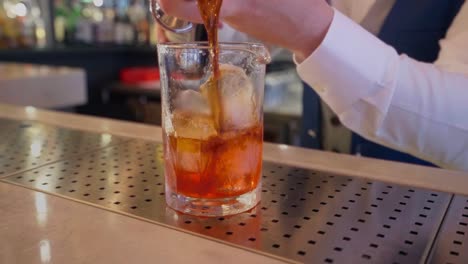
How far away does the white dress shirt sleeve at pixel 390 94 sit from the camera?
66cm

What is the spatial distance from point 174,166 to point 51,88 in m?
1.67

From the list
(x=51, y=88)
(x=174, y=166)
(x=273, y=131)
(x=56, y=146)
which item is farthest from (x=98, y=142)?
(x=273, y=131)

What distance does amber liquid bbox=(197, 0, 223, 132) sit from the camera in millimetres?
480

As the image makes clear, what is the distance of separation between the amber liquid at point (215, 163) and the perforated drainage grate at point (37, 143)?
28 cm

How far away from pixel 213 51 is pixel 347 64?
250 millimetres

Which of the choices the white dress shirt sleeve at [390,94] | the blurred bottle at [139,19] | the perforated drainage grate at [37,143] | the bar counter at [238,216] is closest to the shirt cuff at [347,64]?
the white dress shirt sleeve at [390,94]

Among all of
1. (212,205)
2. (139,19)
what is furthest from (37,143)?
(139,19)

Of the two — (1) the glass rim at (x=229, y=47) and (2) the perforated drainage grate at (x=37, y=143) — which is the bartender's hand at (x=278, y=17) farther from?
(2) the perforated drainage grate at (x=37, y=143)

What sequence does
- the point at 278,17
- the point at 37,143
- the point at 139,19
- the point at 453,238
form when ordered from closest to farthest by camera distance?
the point at 453,238
the point at 278,17
the point at 37,143
the point at 139,19

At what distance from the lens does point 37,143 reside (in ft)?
2.70

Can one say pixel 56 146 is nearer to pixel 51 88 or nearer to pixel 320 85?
pixel 320 85

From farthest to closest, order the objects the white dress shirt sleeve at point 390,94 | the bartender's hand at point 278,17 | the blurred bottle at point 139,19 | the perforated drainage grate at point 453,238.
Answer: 1. the blurred bottle at point 139,19
2. the white dress shirt sleeve at point 390,94
3. the bartender's hand at point 278,17
4. the perforated drainage grate at point 453,238

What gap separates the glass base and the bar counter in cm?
1

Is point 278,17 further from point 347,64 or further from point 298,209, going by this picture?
point 298,209
